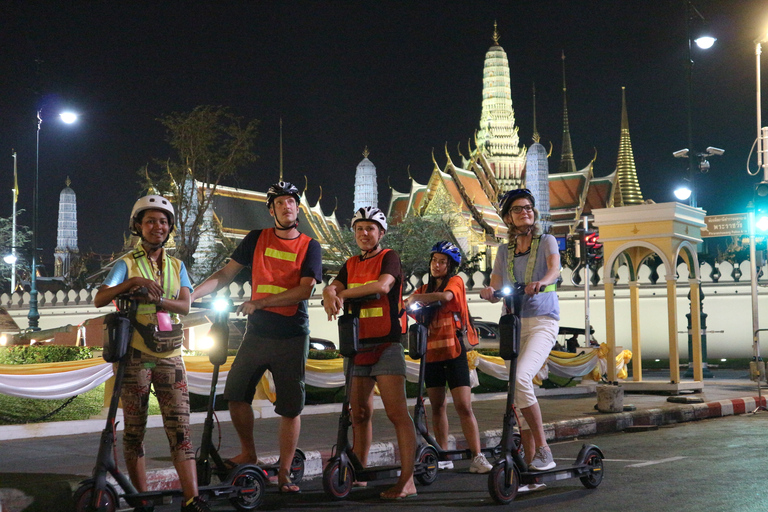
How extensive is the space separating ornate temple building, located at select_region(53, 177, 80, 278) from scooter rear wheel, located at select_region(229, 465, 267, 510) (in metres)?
74.3

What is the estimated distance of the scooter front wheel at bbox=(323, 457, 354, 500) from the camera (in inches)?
207

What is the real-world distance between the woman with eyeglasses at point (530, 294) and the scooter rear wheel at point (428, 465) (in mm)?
775

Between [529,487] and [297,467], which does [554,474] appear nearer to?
[529,487]

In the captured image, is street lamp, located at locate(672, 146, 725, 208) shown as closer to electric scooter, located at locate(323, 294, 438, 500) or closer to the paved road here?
the paved road

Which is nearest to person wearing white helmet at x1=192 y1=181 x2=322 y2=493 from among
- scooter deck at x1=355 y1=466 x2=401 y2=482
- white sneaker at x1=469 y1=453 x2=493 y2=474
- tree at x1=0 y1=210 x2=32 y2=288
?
scooter deck at x1=355 y1=466 x2=401 y2=482

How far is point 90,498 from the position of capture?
13.8 ft

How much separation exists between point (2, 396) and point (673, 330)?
9.01m

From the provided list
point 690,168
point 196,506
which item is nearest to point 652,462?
point 196,506

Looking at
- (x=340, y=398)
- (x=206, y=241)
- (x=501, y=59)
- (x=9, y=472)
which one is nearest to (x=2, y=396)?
(x=9, y=472)

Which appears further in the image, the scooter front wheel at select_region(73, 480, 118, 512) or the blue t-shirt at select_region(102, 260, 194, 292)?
the blue t-shirt at select_region(102, 260, 194, 292)

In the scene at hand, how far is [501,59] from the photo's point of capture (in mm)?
63406

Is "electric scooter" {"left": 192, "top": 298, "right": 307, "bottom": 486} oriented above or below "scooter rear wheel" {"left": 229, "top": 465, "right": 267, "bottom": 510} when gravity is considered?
above

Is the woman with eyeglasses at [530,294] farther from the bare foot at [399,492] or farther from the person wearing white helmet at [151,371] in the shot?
the person wearing white helmet at [151,371]

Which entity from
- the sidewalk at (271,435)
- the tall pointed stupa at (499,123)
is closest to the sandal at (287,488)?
the sidewalk at (271,435)
